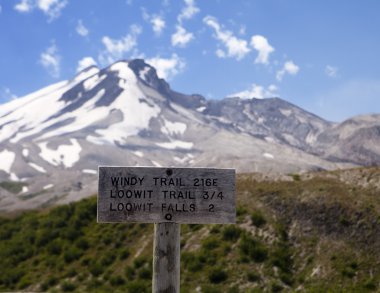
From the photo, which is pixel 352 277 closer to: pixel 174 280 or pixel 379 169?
pixel 379 169

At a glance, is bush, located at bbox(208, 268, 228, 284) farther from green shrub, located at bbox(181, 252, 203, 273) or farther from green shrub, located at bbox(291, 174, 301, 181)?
green shrub, located at bbox(291, 174, 301, 181)

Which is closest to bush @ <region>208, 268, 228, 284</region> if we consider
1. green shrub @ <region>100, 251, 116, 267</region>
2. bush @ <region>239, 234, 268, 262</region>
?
bush @ <region>239, 234, 268, 262</region>

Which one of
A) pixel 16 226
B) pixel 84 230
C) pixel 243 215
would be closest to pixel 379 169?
pixel 243 215

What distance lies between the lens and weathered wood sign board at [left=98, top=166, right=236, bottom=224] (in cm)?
700

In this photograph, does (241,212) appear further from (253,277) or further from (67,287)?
(67,287)

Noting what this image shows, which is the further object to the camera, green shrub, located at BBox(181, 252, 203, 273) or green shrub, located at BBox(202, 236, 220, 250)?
green shrub, located at BBox(202, 236, 220, 250)

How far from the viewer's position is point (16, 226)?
33000 mm

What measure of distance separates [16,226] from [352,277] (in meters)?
23.2

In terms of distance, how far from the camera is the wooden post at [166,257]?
6949mm

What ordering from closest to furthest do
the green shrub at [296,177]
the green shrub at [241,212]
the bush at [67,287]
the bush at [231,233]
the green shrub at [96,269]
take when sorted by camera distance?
the bush at [67,287], the bush at [231,233], the green shrub at [96,269], the green shrub at [241,212], the green shrub at [296,177]

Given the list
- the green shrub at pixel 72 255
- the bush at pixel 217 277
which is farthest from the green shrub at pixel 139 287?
the green shrub at pixel 72 255

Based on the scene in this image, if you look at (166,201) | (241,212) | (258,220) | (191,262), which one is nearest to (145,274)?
(191,262)

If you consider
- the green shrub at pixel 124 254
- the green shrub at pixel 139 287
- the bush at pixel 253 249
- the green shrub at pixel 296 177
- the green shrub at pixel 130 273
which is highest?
the green shrub at pixel 296 177

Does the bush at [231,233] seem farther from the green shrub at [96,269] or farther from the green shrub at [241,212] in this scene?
the green shrub at [96,269]
